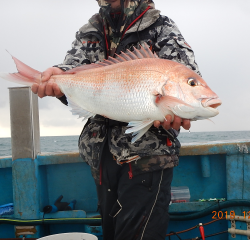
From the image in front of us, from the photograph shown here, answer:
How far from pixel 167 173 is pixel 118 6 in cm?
175

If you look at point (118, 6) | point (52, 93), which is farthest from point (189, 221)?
point (118, 6)

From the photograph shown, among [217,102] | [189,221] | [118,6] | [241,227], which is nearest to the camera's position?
[217,102]

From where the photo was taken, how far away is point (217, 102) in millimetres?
1803

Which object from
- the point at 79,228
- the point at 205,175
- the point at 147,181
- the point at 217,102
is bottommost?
the point at 79,228

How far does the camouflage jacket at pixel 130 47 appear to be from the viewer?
2172 mm

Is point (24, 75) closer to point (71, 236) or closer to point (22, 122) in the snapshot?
point (22, 122)

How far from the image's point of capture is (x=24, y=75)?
2281 mm

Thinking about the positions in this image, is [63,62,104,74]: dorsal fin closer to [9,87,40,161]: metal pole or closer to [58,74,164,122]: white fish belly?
[58,74,164,122]: white fish belly

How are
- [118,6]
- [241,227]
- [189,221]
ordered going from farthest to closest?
[189,221] → [241,227] → [118,6]

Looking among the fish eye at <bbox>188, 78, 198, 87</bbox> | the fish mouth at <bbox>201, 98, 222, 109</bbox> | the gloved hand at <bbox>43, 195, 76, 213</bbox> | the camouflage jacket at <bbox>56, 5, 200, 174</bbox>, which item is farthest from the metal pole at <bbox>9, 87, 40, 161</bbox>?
the fish mouth at <bbox>201, 98, 222, 109</bbox>

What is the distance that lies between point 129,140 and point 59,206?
1966 millimetres

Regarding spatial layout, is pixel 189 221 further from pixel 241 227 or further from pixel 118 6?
pixel 118 6

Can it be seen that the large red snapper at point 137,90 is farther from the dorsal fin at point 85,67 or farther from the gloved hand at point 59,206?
the gloved hand at point 59,206

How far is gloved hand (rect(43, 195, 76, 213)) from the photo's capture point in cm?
346
